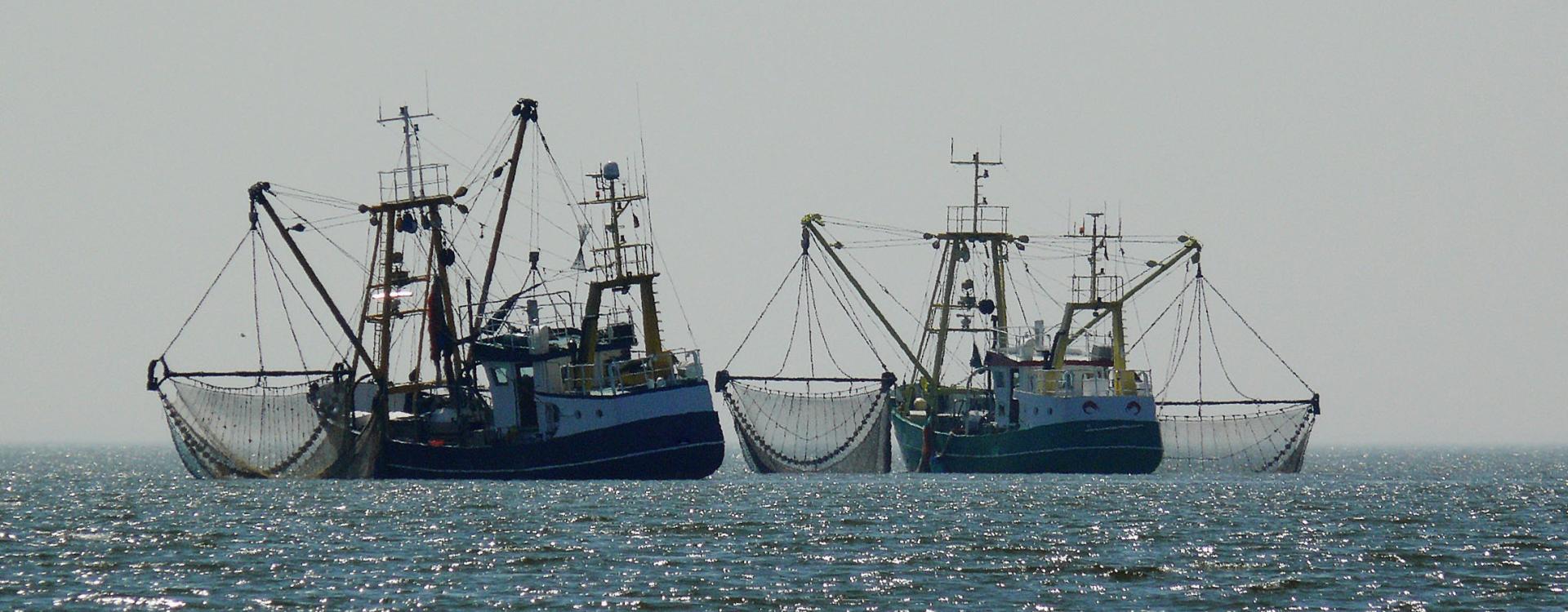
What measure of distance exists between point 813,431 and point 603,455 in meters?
19.3

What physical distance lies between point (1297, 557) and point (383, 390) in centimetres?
4129

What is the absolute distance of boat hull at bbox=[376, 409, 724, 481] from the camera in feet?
251

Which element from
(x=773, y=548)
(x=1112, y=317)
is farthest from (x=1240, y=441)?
(x=773, y=548)

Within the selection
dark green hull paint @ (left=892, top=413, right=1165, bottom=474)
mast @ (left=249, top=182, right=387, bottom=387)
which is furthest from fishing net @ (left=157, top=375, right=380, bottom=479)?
dark green hull paint @ (left=892, top=413, right=1165, bottom=474)

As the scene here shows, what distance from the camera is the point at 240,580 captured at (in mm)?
43156

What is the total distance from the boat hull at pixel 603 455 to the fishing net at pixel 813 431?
1409 cm

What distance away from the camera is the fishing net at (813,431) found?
93.2 metres

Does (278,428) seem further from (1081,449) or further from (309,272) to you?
(1081,449)

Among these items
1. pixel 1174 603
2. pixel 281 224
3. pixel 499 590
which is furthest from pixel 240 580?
pixel 281 224

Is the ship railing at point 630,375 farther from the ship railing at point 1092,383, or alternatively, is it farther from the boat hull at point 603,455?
the ship railing at point 1092,383

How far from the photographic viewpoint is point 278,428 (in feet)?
270

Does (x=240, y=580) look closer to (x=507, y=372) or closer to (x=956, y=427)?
(x=507, y=372)

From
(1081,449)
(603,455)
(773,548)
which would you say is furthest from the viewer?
(1081,449)

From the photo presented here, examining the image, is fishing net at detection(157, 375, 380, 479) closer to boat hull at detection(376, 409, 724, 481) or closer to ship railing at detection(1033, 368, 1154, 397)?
boat hull at detection(376, 409, 724, 481)
